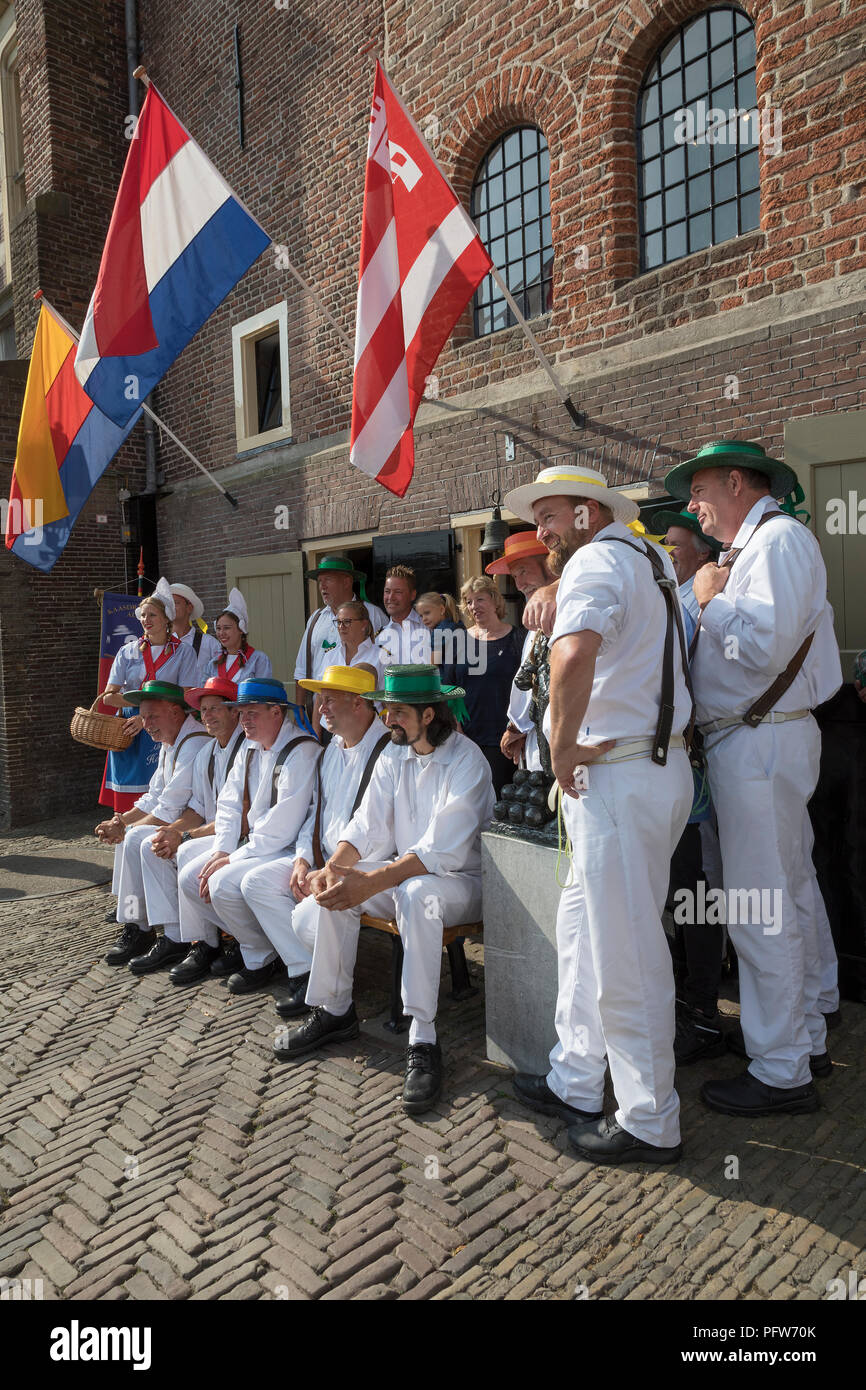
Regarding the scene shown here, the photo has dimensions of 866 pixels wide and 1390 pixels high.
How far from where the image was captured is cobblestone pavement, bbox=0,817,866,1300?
96.5 inches

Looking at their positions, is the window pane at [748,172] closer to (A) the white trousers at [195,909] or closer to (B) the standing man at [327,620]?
(B) the standing man at [327,620]

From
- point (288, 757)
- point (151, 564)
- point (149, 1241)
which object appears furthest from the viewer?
point (151, 564)

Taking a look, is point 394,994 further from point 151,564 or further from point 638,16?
point 151,564

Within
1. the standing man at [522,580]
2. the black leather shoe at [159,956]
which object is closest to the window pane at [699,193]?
the standing man at [522,580]

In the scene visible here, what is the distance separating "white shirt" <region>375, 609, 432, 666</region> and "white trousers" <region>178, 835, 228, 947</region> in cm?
179

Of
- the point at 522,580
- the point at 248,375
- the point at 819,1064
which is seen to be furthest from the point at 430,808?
the point at 248,375

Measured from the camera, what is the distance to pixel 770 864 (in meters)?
3.03

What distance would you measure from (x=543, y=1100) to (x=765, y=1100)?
772 millimetres

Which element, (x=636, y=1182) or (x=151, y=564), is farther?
(x=151, y=564)

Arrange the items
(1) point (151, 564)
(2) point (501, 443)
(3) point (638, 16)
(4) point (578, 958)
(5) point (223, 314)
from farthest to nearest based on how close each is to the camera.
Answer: (1) point (151, 564), (5) point (223, 314), (2) point (501, 443), (3) point (638, 16), (4) point (578, 958)

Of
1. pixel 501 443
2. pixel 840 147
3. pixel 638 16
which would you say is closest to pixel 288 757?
pixel 501 443

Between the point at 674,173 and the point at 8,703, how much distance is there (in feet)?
29.7

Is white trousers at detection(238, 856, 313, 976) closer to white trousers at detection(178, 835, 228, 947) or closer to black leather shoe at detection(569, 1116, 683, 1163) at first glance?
white trousers at detection(178, 835, 228, 947)

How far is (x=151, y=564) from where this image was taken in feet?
38.7
